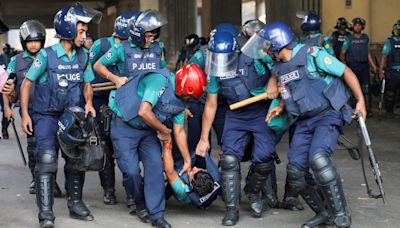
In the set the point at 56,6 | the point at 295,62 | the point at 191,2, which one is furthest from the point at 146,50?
the point at 56,6

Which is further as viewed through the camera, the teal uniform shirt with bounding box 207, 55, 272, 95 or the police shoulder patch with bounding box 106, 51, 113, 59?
the police shoulder patch with bounding box 106, 51, 113, 59

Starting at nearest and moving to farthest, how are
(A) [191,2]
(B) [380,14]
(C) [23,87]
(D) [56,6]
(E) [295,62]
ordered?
1. (E) [295,62]
2. (C) [23,87]
3. (B) [380,14]
4. (A) [191,2]
5. (D) [56,6]

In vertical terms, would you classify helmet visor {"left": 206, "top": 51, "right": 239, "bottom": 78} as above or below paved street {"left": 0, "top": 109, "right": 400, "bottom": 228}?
above

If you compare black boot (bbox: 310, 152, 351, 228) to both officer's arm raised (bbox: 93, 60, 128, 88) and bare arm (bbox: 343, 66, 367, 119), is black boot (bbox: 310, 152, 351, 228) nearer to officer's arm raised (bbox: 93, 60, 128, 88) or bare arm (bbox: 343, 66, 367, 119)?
bare arm (bbox: 343, 66, 367, 119)

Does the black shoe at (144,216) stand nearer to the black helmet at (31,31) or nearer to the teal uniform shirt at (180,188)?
the teal uniform shirt at (180,188)

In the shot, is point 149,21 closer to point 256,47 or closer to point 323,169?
point 256,47

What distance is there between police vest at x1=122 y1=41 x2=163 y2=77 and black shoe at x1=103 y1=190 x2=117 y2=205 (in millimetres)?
1152

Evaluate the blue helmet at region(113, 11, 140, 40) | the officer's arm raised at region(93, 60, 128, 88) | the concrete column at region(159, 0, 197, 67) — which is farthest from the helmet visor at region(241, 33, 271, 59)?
the concrete column at region(159, 0, 197, 67)

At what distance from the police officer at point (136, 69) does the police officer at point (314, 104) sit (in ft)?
3.61

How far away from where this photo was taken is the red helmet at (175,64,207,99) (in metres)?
6.36

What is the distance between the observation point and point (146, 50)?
7.46 metres

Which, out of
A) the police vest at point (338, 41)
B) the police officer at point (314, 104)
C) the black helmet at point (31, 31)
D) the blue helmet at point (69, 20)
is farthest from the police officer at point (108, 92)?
the police vest at point (338, 41)

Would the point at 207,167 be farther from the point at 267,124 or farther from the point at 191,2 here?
the point at 191,2

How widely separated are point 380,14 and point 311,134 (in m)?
14.2
